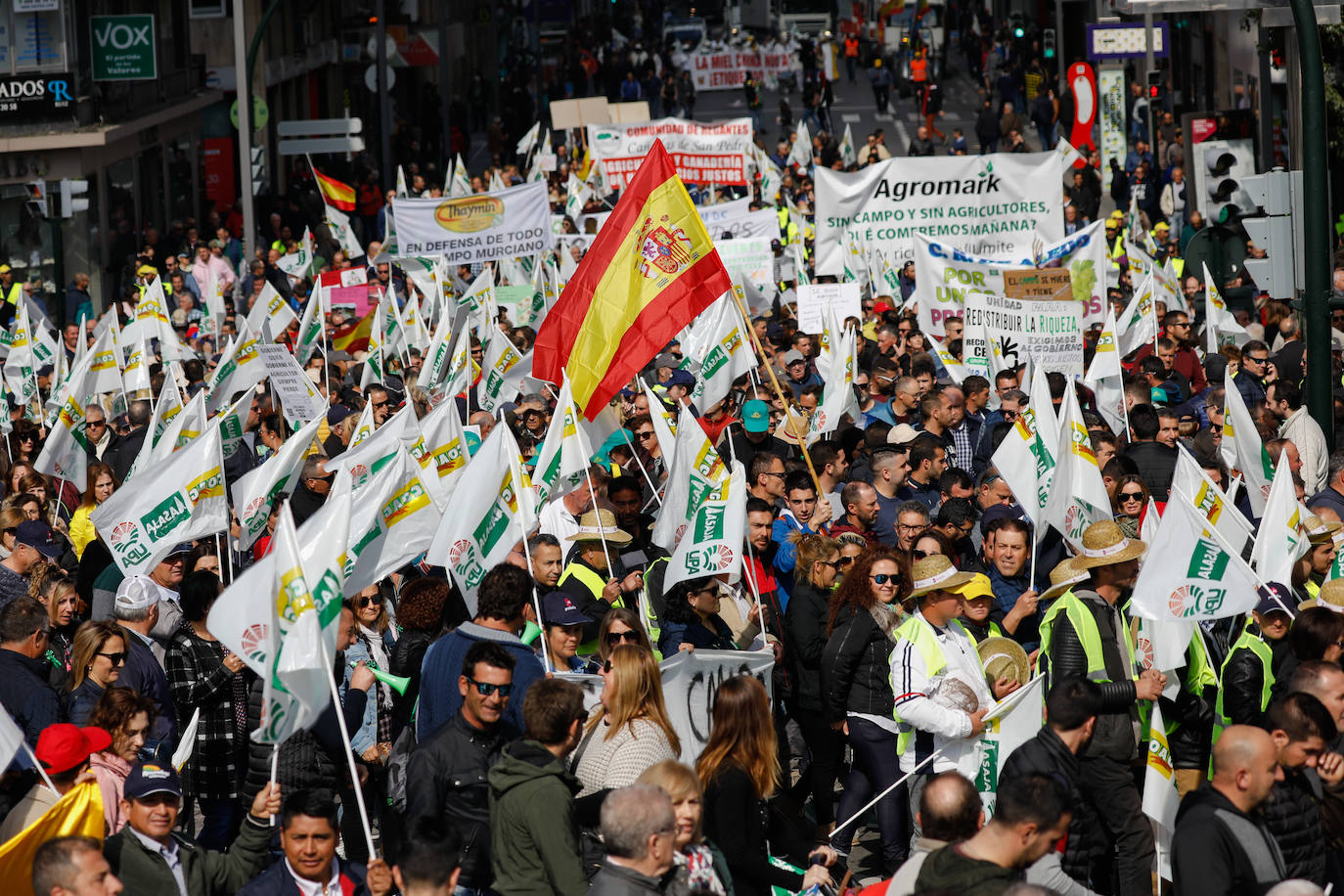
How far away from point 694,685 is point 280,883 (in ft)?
6.85

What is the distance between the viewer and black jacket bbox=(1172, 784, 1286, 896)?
5.79m

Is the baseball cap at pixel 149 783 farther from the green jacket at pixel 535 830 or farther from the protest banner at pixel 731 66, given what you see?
the protest banner at pixel 731 66

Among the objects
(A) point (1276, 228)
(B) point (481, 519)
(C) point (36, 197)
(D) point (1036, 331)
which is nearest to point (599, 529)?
(B) point (481, 519)

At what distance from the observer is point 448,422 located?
11.5 meters

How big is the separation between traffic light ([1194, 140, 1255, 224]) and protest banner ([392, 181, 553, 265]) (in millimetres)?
9870

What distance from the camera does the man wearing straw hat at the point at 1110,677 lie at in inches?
285

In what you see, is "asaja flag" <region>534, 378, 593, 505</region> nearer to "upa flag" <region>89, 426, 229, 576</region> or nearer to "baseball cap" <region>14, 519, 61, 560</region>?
"upa flag" <region>89, 426, 229, 576</region>

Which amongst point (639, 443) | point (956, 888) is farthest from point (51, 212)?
point (956, 888)

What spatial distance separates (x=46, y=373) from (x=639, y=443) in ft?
25.0

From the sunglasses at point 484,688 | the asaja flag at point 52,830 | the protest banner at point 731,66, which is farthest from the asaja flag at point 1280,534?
the protest banner at point 731,66

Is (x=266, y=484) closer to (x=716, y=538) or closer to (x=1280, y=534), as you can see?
(x=716, y=538)

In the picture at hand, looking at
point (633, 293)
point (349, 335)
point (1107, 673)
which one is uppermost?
point (633, 293)

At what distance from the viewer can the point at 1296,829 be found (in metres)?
6.11

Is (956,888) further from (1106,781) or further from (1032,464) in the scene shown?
(1032,464)
